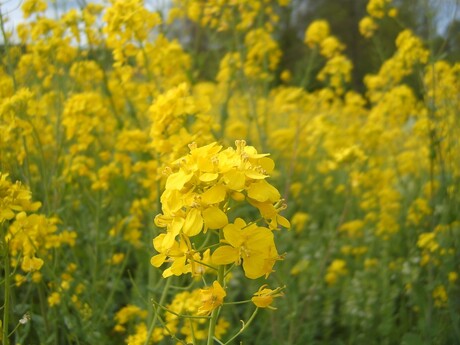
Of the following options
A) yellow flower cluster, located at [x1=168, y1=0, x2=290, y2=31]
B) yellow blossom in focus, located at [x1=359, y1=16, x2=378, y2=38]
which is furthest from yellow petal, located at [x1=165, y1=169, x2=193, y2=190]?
yellow blossom in focus, located at [x1=359, y1=16, x2=378, y2=38]

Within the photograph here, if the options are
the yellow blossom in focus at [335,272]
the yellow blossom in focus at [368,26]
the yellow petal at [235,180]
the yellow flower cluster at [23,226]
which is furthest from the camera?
the yellow blossom in focus at [368,26]

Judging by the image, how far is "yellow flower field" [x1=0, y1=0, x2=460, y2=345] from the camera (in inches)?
49.8

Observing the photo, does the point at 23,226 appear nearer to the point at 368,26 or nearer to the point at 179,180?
the point at 179,180

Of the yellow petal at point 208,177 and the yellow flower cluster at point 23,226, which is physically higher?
the yellow petal at point 208,177

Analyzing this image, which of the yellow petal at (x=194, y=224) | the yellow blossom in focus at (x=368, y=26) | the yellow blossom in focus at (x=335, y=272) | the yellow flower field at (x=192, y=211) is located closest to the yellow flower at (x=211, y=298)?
the yellow flower field at (x=192, y=211)

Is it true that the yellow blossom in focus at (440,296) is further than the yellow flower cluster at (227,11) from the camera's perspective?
No

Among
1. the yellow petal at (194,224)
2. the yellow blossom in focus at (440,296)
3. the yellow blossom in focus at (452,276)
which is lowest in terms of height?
the yellow blossom in focus at (440,296)

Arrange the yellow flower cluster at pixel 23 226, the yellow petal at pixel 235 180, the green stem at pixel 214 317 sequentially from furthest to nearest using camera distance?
the yellow flower cluster at pixel 23 226 → the green stem at pixel 214 317 → the yellow petal at pixel 235 180

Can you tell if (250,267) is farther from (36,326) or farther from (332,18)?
(332,18)

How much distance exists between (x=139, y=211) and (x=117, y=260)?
12.7 inches

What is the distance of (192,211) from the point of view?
1.17 metres

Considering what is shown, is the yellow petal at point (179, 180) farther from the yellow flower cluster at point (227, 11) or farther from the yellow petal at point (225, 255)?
the yellow flower cluster at point (227, 11)

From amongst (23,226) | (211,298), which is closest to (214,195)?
(211,298)

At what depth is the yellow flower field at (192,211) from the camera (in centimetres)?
127
